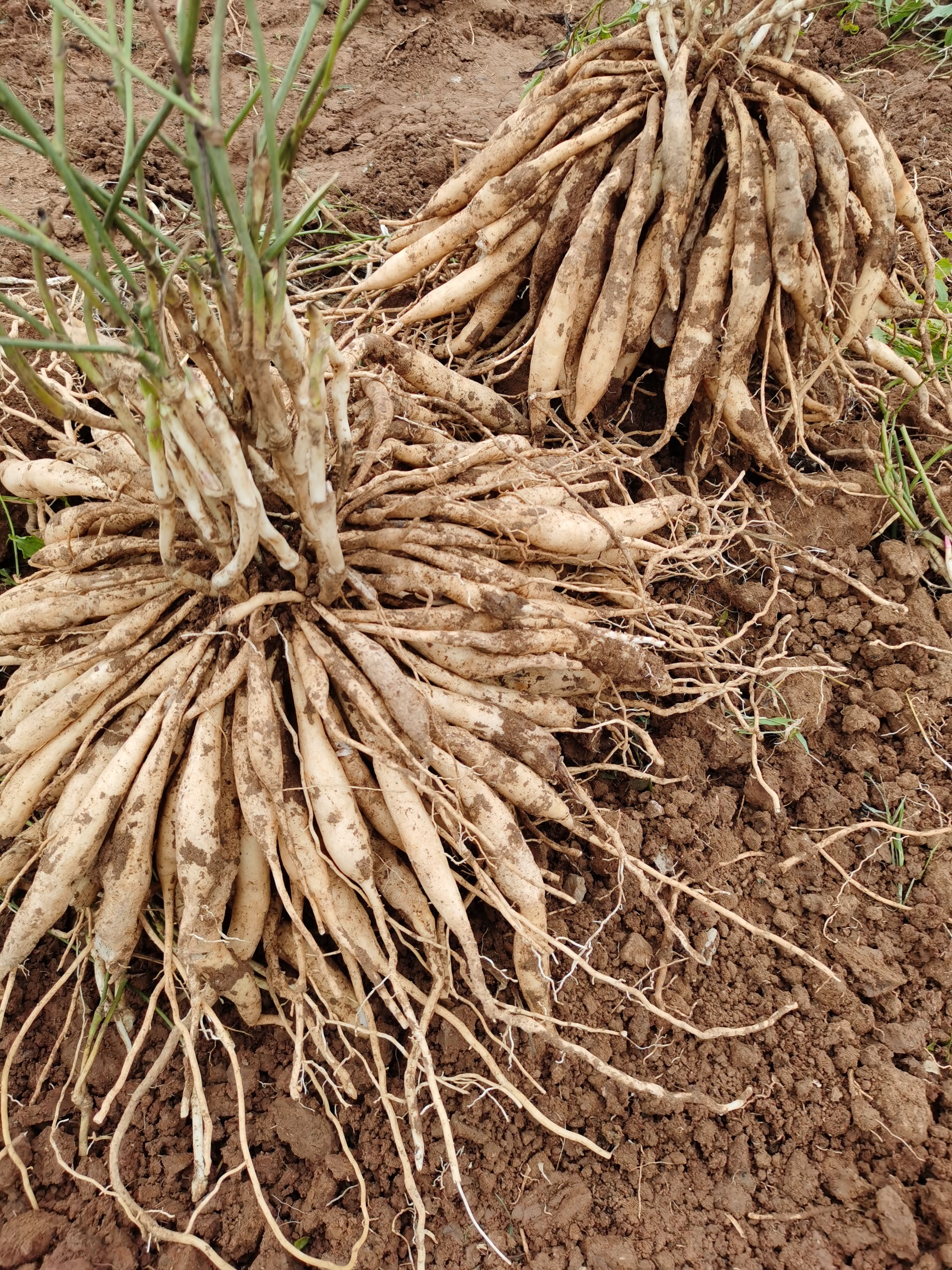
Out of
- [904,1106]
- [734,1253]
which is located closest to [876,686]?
[904,1106]

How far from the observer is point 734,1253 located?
1474 millimetres

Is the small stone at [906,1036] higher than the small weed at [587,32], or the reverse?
the small weed at [587,32]

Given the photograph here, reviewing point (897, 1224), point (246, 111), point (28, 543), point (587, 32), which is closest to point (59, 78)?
point (246, 111)

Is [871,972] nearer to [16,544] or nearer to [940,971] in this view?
[940,971]

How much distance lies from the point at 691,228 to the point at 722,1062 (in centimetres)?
178

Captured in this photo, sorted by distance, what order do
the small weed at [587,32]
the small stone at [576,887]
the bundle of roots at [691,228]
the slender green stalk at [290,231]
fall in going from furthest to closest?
the small weed at [587,32] < the bundle of roots at [691,228] < the small stone at [576,887] < the slender green stalk at [290,231]

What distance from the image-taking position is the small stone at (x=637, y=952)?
1.74 meters

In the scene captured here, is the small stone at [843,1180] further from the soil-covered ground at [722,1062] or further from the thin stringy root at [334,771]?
the thin stringy root at [334,771]

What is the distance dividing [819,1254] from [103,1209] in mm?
1198

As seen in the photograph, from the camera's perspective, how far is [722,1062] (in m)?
1.66

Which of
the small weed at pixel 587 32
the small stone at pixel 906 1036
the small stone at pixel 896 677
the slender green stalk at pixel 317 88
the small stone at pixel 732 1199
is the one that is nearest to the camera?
the slender green stalk at pixel 317 88

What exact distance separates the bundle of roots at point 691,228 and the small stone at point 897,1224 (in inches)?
58.0

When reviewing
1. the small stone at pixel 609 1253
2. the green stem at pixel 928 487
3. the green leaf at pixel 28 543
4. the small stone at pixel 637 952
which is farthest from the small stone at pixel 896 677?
the green leaf at pixel 28 543

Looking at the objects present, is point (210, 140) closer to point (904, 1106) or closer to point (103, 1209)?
point (103, 1209)
